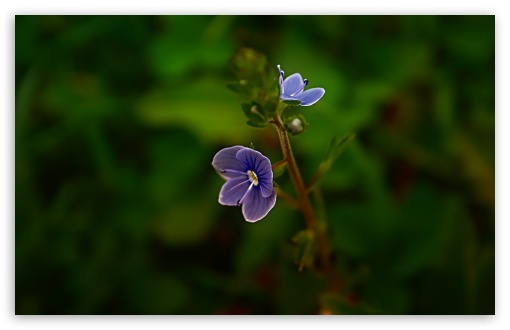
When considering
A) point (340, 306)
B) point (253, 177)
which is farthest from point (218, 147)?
point (253, 177)

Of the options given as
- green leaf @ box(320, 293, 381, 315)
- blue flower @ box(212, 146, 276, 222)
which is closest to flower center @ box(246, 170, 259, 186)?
blue flower @ box(212, 146, 276, 222)

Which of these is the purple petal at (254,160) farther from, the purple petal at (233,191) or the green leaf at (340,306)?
the green leaf at (340,306)

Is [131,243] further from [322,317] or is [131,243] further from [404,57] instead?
[404,57]

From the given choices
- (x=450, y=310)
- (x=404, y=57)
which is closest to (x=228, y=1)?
(x=404, y=57)

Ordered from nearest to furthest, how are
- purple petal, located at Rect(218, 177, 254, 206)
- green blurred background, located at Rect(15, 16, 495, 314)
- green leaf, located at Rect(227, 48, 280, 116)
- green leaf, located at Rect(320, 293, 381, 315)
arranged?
green leaf, located at Rect(227, 48, 280, 116)
purple petal, located at Rect(218, 177, 254, 206)
green leaf, located at Rect(320, 293, 381, 315)
green blurred background, located at Rect(15, 16, 495, 314)

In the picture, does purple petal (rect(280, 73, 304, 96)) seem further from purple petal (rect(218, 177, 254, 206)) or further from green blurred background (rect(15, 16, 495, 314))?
green blurred background (rect(15, 16, 495, 314))

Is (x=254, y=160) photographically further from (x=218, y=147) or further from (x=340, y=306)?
(x=218, y=147)
